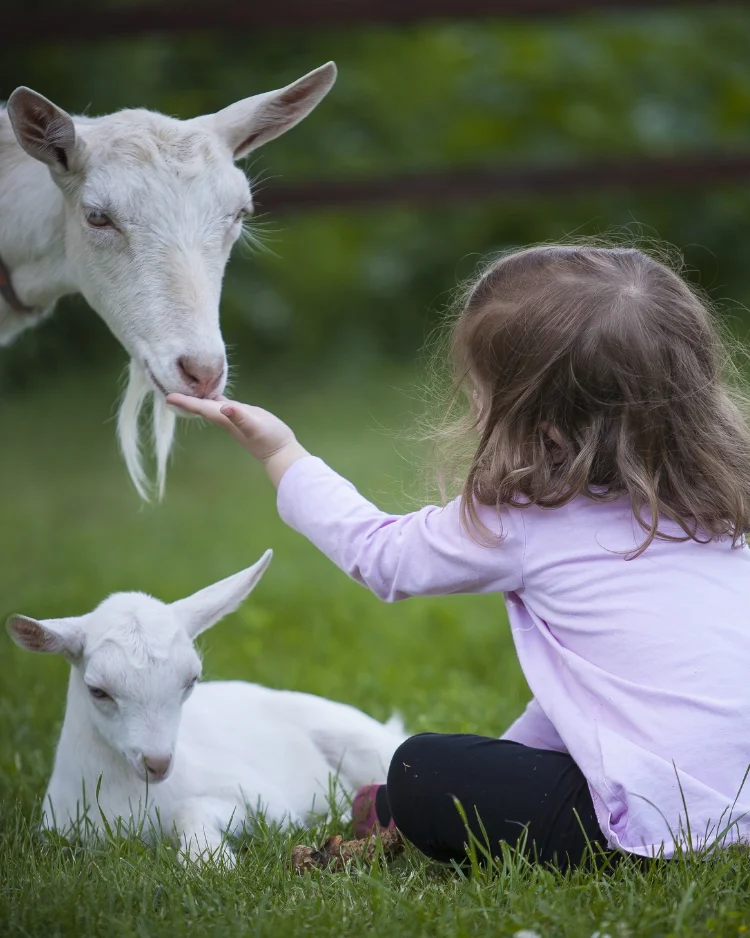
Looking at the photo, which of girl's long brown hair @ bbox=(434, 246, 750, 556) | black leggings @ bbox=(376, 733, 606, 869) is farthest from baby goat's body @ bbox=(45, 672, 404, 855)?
girl's long brown hair @ bbox=(434, 246, 750, 556)

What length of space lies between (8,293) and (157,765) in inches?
46.9

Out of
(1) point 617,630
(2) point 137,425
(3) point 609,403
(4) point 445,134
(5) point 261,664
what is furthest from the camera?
(4) point 445,134

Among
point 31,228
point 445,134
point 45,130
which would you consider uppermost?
point 45,130

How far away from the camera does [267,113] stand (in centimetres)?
265

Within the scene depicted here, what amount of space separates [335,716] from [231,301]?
6.99m

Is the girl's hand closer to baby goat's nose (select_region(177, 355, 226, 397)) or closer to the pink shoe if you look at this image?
baby goat's nose (select_region(177, 355, 226, 397))

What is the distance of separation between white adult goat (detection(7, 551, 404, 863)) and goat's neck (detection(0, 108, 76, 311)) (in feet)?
2.46

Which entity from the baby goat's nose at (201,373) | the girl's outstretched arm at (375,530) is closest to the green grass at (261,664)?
the girl's outstretched arm at (375,530)

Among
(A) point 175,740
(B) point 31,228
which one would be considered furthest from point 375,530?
(B) point 31,228

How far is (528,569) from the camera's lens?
6.94 feet

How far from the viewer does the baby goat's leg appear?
2.23 meters

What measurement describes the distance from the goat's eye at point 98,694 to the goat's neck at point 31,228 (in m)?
0.89

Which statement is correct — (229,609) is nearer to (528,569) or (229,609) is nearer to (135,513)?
(528,569)

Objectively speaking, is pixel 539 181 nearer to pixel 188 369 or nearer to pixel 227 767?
pixel 188 369
